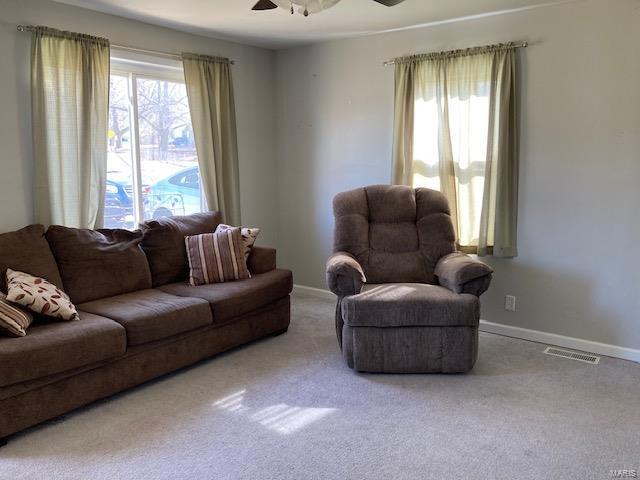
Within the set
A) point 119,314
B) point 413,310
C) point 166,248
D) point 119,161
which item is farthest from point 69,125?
point 413,310

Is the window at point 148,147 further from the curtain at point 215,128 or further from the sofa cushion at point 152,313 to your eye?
the sofa cushion at point 152,313

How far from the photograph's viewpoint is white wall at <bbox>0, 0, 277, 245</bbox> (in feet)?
10.9

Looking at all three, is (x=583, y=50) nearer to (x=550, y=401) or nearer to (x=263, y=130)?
(x=550, y=401)

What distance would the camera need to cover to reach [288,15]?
150 inches

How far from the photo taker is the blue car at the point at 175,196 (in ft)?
14.1

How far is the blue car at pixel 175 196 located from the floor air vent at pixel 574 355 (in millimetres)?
3022

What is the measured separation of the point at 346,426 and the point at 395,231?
1.65 metres

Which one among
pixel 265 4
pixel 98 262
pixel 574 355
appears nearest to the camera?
pixel 265 4

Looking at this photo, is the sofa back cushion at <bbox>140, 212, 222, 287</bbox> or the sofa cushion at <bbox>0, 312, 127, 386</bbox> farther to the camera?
the sofa back cushion at <bbox>140, 212, 222, 287</bbox>

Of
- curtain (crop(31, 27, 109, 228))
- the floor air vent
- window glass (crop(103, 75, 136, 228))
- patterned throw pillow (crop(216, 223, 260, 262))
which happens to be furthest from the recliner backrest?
curtain (crop(31, 27, 109, 228))

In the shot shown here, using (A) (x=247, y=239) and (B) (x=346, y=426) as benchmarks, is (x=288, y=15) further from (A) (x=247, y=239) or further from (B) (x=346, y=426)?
(B) (x=346, y=426)

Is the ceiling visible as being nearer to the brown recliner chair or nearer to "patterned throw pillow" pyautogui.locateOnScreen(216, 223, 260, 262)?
"patterned throw pillow" pyautogui.locateOnScreen(216, 223, 260, 262)

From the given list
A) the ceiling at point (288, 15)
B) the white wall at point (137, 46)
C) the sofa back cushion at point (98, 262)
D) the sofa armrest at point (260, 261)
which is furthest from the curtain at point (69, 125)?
the sofa armrest at point (260, 261)

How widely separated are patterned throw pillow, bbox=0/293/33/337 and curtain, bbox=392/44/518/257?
9.26ft
